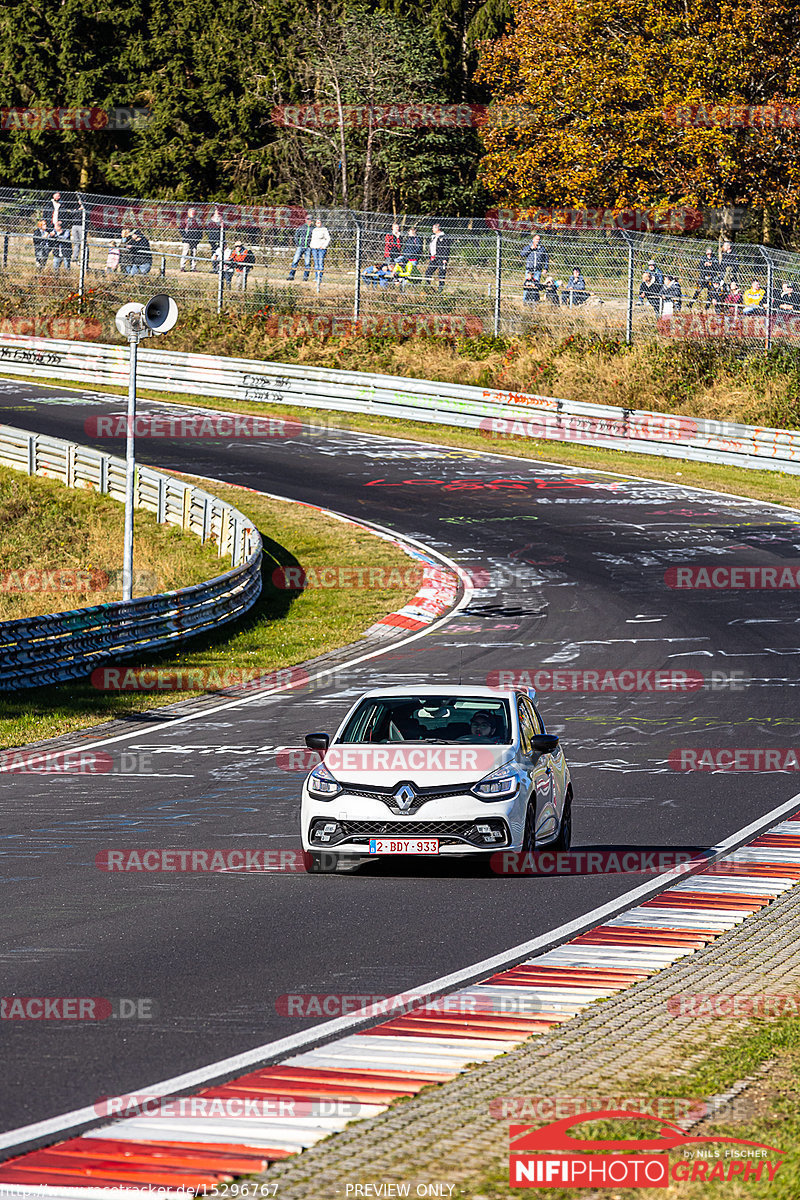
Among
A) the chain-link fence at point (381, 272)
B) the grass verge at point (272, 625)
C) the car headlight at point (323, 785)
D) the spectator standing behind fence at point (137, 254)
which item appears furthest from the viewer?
the spectator standing behind fence at point (137, 254)

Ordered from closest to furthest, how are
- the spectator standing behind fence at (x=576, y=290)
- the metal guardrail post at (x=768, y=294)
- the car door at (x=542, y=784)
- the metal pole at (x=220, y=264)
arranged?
the car door at (x=542, y=784)
the metal guardrail post at (x=768, y=294)
the spectator standing behind fence at (x=576, y=290)
the metal pole at (x=220, y=264)

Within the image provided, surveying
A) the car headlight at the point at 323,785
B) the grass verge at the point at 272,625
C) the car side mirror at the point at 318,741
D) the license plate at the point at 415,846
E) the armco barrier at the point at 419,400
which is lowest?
the grass verge at the point at 272,625

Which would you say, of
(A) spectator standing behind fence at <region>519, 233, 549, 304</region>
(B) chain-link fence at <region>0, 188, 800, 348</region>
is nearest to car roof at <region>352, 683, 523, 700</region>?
(B) chain-link fence at <region>0, 188, 800, 348</region>

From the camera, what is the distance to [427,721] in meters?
13.2

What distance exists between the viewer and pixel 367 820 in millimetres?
11797

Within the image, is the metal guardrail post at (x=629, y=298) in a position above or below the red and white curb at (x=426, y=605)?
above

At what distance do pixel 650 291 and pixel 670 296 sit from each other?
0.55 metres

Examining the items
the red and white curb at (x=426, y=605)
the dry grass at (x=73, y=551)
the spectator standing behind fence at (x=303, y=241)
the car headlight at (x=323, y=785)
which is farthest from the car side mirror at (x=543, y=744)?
the spectator standing behind fence at (x=303, y=241)

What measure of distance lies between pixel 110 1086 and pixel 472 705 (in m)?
6.40

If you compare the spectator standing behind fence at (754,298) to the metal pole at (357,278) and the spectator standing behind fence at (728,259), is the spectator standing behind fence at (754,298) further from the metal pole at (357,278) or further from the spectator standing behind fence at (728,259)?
the metal pole at (357,278)

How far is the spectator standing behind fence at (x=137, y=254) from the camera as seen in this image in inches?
1895

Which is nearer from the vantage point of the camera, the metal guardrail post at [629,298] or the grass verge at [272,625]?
the grass verge at [272,625]

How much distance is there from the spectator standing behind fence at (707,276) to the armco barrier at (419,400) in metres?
4.01

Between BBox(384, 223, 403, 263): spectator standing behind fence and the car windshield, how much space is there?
32795 millimetres
